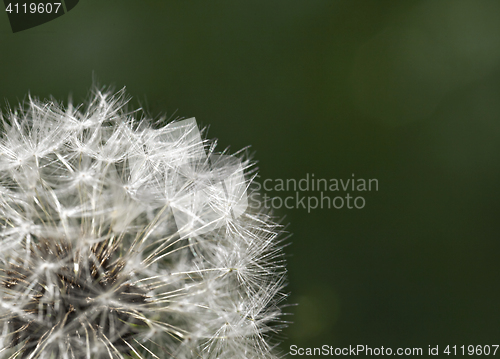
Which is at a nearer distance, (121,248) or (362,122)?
(121,248)

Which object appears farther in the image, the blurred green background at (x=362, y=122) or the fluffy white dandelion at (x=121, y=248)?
the blurred green background at (x=362, y=122)

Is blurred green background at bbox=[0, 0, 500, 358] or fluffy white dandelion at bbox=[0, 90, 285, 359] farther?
blurred green background at bbox=[0, 0, 500, 358]

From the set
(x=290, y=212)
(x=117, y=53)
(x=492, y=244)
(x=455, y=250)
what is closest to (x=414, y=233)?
(x=455, y=250)

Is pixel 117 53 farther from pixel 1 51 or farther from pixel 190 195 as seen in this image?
pixel 190 195
